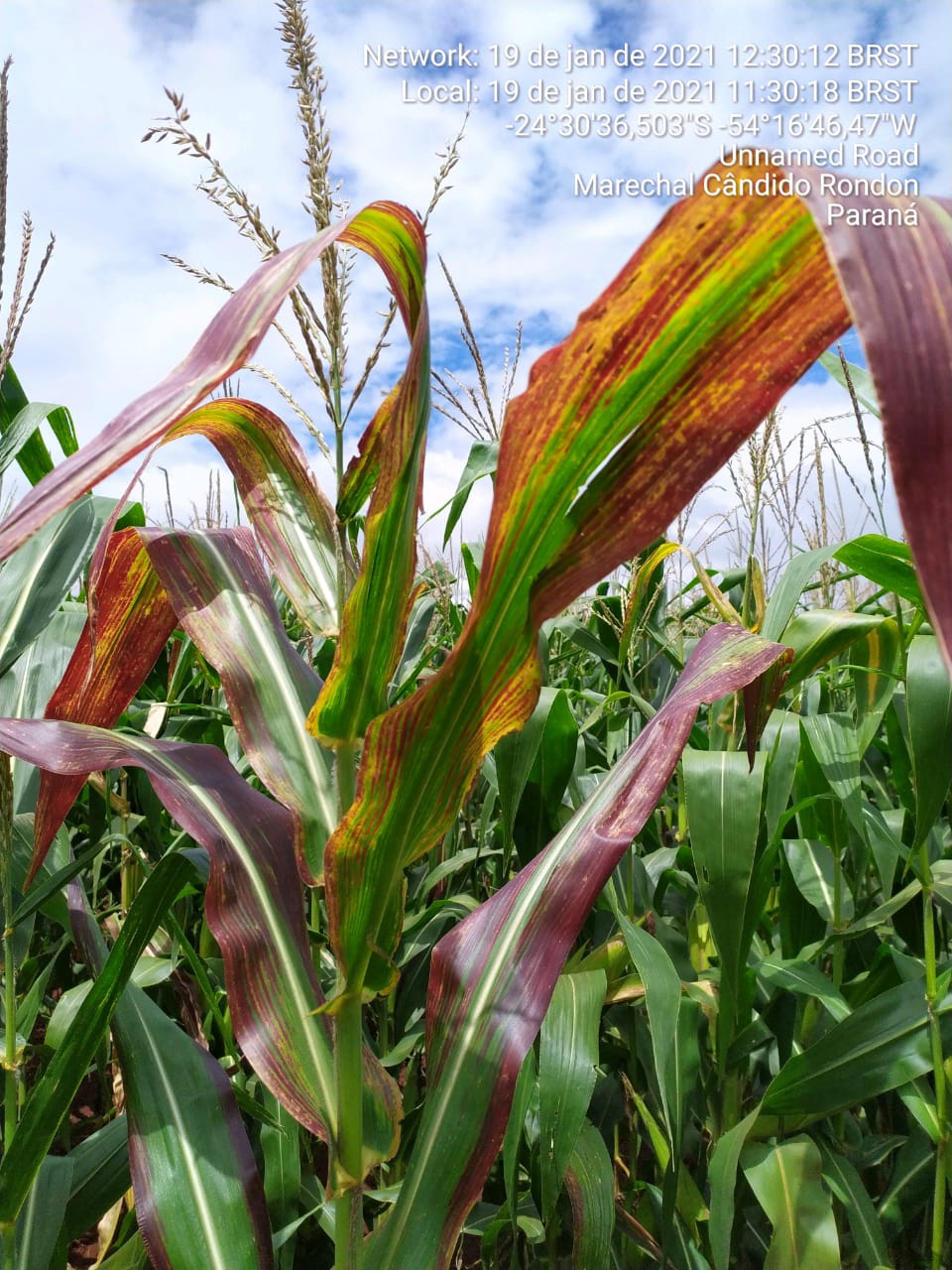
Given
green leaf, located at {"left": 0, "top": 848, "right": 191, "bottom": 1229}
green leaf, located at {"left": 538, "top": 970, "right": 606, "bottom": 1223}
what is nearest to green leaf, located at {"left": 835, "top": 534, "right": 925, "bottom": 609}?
green leaf, located at {"left": 538, "top": 970, "right": 606, "bottom": 1223}

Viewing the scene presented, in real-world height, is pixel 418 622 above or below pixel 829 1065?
above

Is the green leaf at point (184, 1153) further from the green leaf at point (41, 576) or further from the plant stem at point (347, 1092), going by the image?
the green leaf at point (41, 576)

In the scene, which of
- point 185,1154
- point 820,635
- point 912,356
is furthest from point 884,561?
point 185,1154

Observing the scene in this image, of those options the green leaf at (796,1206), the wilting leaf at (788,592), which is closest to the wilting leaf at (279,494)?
the wilting leaf at (788,592)

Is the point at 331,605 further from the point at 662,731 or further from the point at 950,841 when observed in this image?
the point at 950,841

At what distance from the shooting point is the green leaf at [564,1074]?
0.76 meters

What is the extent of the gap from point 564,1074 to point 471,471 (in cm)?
83

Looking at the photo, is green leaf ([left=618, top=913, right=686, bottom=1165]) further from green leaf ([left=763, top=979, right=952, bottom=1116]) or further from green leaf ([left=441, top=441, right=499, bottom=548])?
green leaf ([left=441, top=441, right=499, bottom=548])

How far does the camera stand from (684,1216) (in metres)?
0.96

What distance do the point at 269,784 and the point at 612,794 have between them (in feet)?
0.80

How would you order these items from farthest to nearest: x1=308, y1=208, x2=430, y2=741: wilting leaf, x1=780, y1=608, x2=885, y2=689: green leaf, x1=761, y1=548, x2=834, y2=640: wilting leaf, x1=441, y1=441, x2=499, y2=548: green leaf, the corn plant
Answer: x1=441, y1=441, x2=499, y2=548: green leaf, x1=761, y1=548, x2=834, y2=640: wilting leaf, x1=780, y1=608, x2=885, y2=689: green leaf, x1=308, y1=208, x2=430, y2=741: wilting leaf, the corn plant

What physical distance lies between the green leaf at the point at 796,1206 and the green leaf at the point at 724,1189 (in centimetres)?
6

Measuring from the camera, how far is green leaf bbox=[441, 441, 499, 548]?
4.09 ft

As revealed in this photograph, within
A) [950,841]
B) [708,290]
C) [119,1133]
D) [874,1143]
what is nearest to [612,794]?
[708,290]
